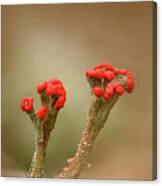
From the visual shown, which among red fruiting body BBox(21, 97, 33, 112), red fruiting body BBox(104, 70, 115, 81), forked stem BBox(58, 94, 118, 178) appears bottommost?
forked stem BBox(58, 94, 118, 178)

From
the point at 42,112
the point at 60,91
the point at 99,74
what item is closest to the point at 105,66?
the point at 99,74

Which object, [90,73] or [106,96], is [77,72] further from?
[106,96]

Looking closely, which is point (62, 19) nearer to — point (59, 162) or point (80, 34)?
point (80, 34)

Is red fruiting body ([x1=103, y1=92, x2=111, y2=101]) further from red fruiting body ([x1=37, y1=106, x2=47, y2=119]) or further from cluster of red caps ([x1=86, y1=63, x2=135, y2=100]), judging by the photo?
red fruiting body ([x1=37, y1=106, x2=47, y2=119])

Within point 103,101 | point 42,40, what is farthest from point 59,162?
point 42,40

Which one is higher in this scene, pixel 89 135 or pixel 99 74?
pixel 99 74

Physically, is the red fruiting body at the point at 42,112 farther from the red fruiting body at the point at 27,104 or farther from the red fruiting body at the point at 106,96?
the red fruiting body at the point at 106,96

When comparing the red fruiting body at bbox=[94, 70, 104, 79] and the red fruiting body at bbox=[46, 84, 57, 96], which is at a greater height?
the red fruiting body at bbox=[94, 70, 104, 79]

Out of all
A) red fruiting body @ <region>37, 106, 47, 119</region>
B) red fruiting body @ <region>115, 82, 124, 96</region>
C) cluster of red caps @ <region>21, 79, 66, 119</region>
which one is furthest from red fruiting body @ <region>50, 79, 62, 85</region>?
red fruiting body @ <region>115, 82, 124, 96</region>
